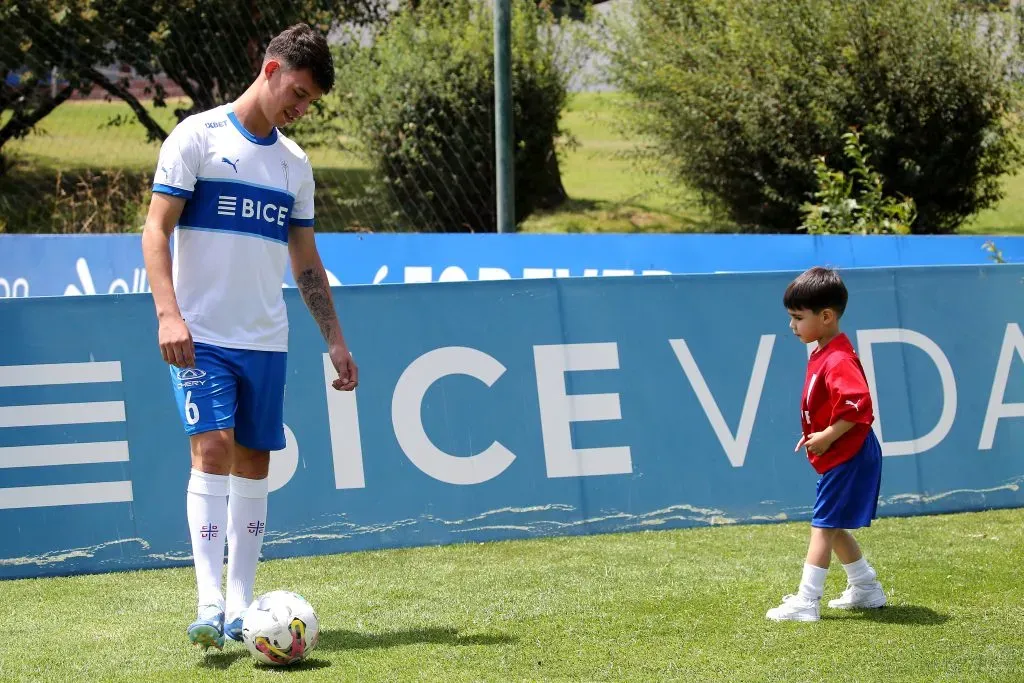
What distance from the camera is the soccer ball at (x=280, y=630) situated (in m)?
3.81

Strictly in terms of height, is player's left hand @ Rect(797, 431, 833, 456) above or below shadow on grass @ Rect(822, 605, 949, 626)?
above

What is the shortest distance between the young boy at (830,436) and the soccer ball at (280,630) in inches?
63.4

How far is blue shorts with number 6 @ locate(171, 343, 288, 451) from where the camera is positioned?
3998 mm

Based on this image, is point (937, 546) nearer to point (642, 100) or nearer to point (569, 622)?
point (569, 622)

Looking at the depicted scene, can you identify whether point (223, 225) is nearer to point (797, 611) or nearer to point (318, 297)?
point (318, 297)

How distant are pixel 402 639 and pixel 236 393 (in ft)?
3.27

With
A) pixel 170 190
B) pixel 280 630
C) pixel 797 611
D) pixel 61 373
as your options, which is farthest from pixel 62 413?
pixel 797 611

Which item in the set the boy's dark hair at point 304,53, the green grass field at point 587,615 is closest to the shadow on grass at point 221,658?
the green grass field at point 587,615

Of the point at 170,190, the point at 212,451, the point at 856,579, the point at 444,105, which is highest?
the point at 444,105

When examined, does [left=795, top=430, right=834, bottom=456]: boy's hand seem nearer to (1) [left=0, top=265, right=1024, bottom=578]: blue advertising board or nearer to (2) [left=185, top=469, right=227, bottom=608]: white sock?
(1) [left=0, top=265, right=1024, bottom=578]: blue advertising board

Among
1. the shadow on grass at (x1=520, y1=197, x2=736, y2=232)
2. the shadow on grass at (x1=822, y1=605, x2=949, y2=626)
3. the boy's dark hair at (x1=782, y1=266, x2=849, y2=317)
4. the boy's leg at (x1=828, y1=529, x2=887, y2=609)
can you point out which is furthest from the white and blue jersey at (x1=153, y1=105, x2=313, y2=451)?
the shadow on grass at (x1=520, y1=197, x2=736, y2=232)

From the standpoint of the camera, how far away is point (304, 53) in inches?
158

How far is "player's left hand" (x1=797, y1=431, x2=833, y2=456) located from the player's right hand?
2.09 meters

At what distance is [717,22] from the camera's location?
16828 mm
